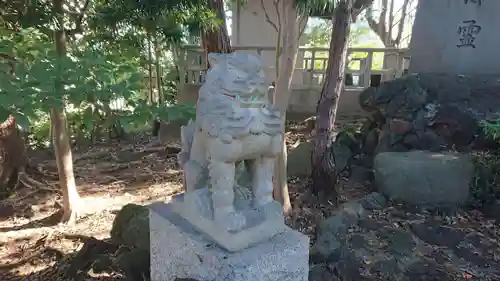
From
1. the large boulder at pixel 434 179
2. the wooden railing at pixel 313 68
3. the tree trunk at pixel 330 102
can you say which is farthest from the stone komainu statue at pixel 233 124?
the wooden railing at pixel 313 68

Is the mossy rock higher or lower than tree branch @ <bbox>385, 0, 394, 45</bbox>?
lower

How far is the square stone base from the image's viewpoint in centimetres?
190

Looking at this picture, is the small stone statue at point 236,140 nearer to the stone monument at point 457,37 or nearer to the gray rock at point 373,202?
the gray rock at point 373,202

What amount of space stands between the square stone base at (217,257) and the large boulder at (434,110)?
12.4 feet

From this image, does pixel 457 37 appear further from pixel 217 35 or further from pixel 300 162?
pixel 217 35

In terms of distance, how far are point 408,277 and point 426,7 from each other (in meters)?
4.64

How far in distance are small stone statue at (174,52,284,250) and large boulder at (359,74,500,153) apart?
12.7 ft

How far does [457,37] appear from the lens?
611cm

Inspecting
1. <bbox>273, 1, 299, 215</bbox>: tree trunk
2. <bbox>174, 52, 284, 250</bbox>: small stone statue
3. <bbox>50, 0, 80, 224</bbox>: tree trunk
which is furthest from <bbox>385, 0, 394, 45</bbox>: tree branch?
<bbox>174, 52, 284, 250</bbox>: small stone statue

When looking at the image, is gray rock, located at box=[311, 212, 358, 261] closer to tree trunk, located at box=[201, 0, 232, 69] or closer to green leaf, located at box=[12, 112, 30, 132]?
tree trunk, located at box=[201, 0, 232, 69]

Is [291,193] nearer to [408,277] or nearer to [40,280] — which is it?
[408,277]

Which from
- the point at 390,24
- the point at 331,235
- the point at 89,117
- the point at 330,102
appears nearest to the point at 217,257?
the point at 89,117

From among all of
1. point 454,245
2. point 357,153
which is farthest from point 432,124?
point 454,245

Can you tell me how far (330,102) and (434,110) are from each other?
1892 millimetres
